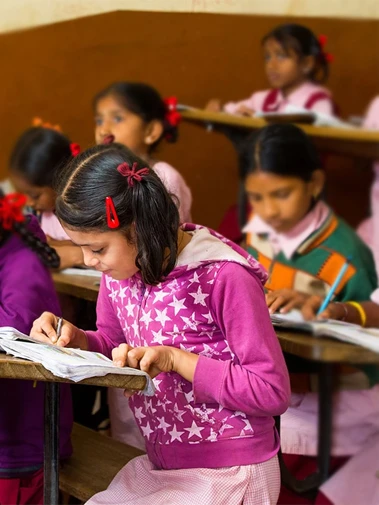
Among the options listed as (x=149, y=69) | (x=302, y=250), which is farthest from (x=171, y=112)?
(x=302, y=250)

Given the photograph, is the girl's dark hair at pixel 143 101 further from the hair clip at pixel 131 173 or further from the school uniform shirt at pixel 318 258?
the hair clip at pixel 131 173

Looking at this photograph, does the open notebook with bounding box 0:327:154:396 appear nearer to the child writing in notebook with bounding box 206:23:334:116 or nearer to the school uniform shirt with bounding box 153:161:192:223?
the school uniform shirt with bounding box 153:161:192:223

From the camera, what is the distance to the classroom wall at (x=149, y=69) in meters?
2.05

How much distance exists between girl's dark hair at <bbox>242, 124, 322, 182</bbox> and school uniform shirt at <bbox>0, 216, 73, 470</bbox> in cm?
71

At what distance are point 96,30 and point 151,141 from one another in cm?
31

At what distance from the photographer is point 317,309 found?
6.22ft

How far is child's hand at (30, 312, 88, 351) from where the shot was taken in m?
1.48

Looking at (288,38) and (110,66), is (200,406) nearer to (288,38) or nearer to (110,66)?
(110,66)

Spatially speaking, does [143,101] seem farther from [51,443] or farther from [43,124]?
[51,443]

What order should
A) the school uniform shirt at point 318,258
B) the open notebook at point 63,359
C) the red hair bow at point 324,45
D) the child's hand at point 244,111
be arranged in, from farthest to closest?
the red hair bow at point 324,45 → the child's hand at point 244,111 → the school uniform shirt at point 318,258 → the open notebook at point 63,359

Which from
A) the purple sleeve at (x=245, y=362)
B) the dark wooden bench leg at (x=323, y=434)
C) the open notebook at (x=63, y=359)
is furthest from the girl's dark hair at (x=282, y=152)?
the open notebook at (x=63, y=359)

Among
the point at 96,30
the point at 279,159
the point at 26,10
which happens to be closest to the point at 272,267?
the point at 279,159

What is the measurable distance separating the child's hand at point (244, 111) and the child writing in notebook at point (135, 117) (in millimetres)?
280

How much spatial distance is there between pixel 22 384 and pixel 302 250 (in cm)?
77
